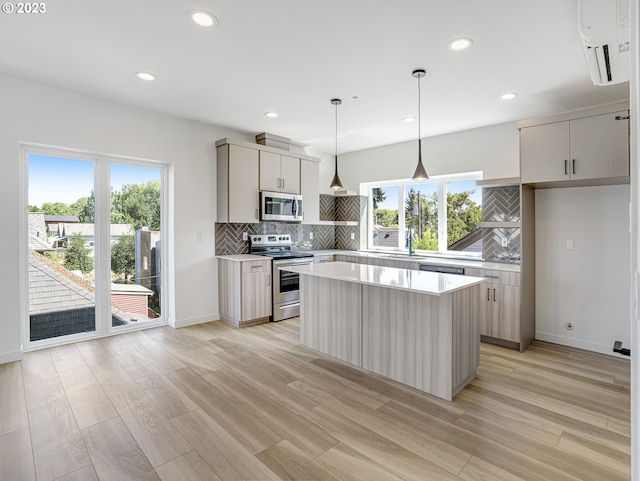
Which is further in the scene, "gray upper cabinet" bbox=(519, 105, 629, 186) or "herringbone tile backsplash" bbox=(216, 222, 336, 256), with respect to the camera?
"herringbone tile backsplash" bbox=(216, 222, 336, 256)

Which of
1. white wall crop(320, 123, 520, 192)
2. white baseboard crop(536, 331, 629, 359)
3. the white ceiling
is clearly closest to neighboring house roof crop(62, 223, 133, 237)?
the white ceiling

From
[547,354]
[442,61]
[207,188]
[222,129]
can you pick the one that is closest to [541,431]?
[547,354]

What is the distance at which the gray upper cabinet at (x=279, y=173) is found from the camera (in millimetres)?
4805

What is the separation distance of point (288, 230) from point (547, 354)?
12.4 ft

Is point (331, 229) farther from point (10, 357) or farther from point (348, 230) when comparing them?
point (10, 357)

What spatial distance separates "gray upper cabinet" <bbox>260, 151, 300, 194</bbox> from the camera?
4805mm

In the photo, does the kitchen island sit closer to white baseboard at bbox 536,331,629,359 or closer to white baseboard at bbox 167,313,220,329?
white baseboard at bbox 536,331,629,359

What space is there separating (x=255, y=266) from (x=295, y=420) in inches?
95.3

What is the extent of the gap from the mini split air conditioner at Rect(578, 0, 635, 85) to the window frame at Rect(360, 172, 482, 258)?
2.37 m

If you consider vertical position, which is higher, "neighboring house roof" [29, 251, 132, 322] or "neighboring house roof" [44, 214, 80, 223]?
"neighboring house roof" [44, 214, 80, 223]

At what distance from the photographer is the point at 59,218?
3.63 meters

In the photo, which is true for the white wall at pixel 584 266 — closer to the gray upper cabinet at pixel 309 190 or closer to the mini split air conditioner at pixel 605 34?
the mini split air conditioner at pixel 605 34

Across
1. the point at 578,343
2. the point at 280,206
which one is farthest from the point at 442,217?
the point at 280,206

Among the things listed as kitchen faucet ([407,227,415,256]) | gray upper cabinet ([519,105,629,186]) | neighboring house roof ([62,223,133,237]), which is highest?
gray upper cabinet ([519,105,629,186])
